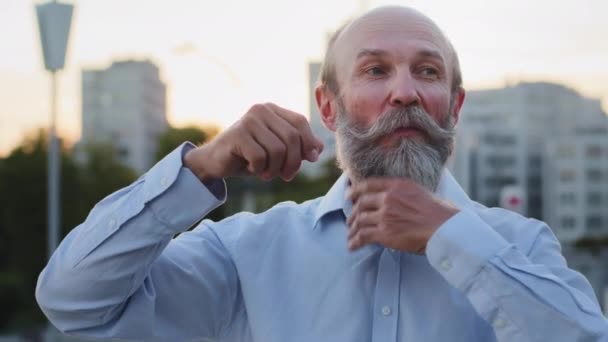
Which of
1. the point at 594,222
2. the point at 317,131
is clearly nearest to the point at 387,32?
the point at 317,131

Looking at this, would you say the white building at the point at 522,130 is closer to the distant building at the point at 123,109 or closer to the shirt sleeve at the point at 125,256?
the distant building at the point at 123,109

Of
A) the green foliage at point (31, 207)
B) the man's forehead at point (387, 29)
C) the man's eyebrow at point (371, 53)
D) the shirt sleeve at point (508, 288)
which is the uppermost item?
the man's forehead at point (387, 29)

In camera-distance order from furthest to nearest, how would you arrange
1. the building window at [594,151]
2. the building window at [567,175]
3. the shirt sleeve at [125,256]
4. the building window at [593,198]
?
the building window at [594,151], the building window at [593,198], the building window at [567,175], the shirt sleeve at [125,256]

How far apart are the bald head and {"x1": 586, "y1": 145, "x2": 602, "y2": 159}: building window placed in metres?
94.7

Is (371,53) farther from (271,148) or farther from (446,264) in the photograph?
(446,264)

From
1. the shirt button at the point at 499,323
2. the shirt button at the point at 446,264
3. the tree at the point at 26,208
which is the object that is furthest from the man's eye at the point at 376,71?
the tree at the point at 26,208

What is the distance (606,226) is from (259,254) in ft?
316

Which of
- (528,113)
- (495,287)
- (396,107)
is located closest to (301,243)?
(396,107)

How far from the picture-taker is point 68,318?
251 centimetres

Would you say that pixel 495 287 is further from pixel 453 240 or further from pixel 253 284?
pixel 253 284

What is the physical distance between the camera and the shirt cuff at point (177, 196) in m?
2.47

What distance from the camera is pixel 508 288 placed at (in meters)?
2.30

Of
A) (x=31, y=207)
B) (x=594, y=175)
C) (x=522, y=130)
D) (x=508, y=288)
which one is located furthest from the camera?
(x=522, y=130)

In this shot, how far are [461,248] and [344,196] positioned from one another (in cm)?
57
